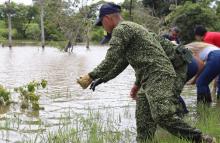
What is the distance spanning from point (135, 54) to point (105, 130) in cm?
121

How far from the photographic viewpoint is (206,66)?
6.77 meters

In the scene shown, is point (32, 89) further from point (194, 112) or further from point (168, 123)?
point (168, 123)

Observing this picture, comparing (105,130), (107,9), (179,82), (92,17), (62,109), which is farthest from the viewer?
(92,17)

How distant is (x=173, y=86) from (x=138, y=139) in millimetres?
726

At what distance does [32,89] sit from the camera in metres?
7.68

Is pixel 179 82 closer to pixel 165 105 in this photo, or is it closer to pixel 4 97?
pixel 165 105

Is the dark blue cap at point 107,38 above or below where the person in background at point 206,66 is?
above

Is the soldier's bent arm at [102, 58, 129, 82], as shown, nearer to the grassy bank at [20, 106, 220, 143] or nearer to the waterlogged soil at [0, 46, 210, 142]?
the grassy bank at [20, 106, 220, 143]

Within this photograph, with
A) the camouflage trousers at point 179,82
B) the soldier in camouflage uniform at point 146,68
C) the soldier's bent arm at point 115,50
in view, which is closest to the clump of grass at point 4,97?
the soldier in camouflage uniform at point 146,68

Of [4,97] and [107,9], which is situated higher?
[107,9]

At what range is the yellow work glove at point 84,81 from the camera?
14.9 feet

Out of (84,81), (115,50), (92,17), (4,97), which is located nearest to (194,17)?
(92,17)

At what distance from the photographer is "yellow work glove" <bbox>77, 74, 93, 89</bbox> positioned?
4.53 metres

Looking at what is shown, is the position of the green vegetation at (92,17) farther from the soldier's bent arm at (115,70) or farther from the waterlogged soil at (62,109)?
the soldier's bent arm at (115,70)
